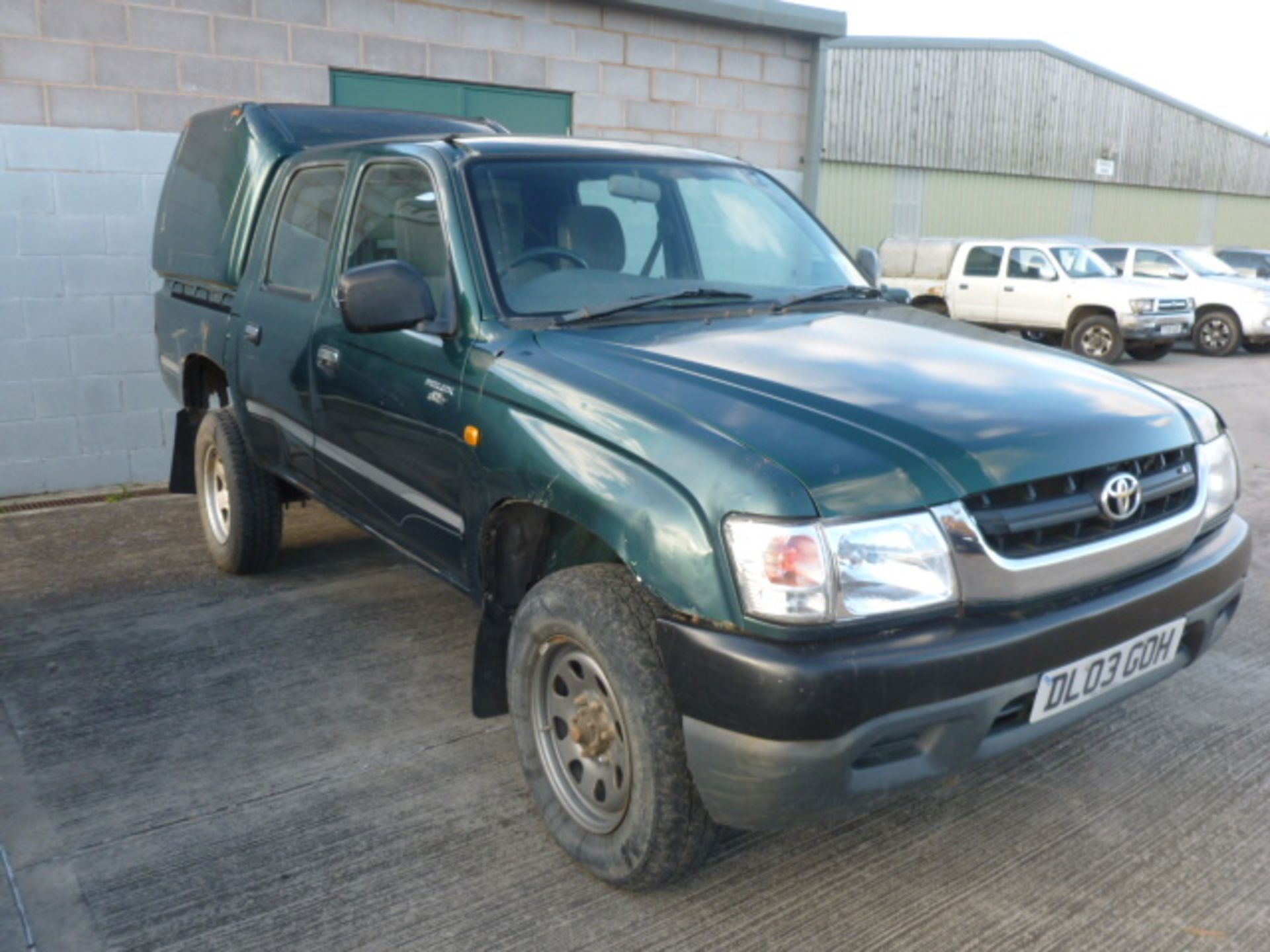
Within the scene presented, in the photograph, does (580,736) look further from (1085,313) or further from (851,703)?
(1085,313)

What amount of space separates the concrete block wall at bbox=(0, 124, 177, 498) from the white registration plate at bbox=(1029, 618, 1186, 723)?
624cm

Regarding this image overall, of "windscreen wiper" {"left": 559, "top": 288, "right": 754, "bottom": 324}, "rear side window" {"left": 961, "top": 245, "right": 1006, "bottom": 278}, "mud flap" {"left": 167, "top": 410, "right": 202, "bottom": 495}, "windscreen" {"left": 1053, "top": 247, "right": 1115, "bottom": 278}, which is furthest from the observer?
"rear side window" {"left": 961, "top": 245, "right": 1006, "bottom": 278}

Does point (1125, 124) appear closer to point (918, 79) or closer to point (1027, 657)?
point (918, 79)

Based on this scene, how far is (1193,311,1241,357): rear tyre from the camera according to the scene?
16688 millimetres

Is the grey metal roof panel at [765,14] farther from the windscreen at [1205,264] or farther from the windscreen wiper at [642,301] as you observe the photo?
the windscreen at [1205,264]

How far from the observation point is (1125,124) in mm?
27859

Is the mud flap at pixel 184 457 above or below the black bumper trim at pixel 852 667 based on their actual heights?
below

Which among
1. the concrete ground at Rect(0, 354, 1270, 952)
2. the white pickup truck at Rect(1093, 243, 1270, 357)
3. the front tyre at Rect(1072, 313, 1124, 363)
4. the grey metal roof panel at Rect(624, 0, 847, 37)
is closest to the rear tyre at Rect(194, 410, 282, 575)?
the concrete ground at Rect(0, 354, 1270, 952)

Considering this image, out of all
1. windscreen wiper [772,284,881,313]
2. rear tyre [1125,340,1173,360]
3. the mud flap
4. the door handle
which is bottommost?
rear tyre [1125,340,1173,360]

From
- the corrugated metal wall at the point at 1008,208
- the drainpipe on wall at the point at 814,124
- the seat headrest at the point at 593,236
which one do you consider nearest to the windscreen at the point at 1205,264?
the corrugated metal wall at the point at 1008,208

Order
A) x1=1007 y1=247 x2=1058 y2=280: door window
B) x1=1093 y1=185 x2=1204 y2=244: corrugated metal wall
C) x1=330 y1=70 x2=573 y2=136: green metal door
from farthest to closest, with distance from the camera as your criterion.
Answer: x1=1093 y1=185 x2=1204 y2=244: corrugated metal wall < x1=1007 y1=247 x2=1058 y2=280: door window < x1=330 y1=70 x2=573 y2=136: green metal door

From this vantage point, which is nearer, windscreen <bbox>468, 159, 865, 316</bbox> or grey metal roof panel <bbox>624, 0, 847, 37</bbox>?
windscreen <bbox>468, 159, 865, 316</bbox>

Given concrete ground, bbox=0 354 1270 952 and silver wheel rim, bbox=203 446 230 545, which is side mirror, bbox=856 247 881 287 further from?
silver wheel rim, bbox=203 446 230 545

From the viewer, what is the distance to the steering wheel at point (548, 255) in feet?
11.4
